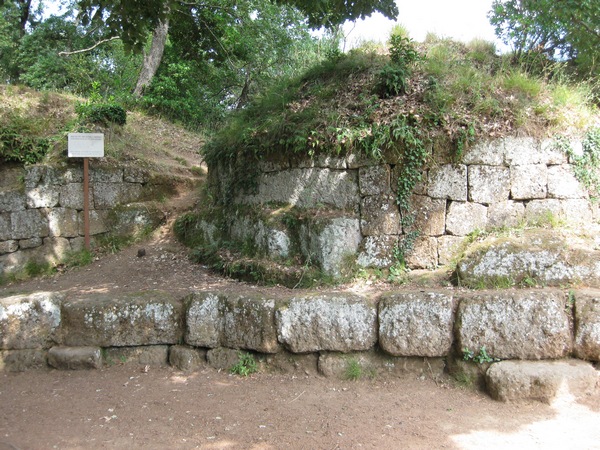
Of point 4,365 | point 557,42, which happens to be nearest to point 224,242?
point 4,365

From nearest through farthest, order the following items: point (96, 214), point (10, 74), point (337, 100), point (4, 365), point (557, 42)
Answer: point (4, 365) → point (337, 100) → point (96, 214) → point (557, 42) → point (10, 74)

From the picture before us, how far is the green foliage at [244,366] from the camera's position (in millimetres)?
4867

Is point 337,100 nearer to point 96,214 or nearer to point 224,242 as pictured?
point 224,242

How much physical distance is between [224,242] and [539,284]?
4.11 metres

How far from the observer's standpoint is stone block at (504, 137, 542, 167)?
5.60 metres

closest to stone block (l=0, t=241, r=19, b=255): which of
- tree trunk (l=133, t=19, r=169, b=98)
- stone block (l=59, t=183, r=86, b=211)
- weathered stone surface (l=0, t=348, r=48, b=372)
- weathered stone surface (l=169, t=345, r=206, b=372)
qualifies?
stone block (l=59, t=183, r=86, b=211)

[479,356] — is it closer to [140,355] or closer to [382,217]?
[382,217]

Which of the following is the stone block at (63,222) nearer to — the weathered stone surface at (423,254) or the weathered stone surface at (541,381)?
the weathered stone surface at (423,254)

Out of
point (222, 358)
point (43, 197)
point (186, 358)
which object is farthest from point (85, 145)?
point (222, 358)

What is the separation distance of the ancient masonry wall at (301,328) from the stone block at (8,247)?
2295 mm

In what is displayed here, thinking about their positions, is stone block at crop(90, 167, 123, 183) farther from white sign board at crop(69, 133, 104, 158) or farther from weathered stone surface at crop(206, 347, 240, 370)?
weathered stone surface at crop(206, 347, 240, 370)

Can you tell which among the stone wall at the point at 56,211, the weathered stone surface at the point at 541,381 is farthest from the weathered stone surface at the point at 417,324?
the stone wall at the point at 56,211

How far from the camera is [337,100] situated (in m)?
6.23

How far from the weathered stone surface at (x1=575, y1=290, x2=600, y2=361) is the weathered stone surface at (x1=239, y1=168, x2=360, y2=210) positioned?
2.64 metres
